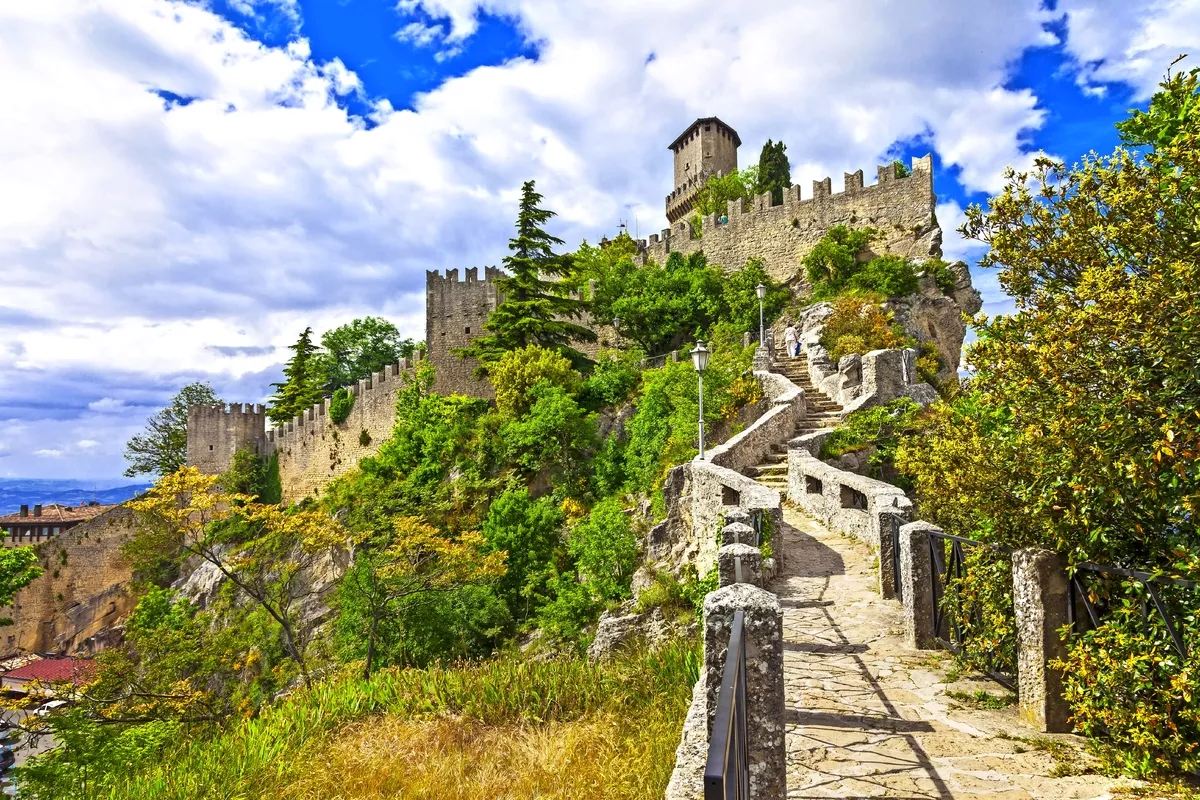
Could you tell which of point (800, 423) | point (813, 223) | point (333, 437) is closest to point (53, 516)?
point (333, 437)

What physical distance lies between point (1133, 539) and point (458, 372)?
27.7 meters

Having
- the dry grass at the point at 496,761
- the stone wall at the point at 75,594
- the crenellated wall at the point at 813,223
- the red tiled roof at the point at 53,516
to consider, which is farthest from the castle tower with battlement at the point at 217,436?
the dry grass at the point at 496,761

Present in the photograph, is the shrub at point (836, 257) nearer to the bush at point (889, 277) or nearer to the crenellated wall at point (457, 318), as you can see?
the bush at point (889, 277)

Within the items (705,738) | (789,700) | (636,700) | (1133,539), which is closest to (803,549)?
(636,700)

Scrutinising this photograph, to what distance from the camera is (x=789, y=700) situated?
4.93m

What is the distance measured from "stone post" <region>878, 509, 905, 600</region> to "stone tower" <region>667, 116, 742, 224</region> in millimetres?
41769

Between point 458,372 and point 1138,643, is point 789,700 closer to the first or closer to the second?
point 1138,643

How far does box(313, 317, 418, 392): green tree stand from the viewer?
1751 inches

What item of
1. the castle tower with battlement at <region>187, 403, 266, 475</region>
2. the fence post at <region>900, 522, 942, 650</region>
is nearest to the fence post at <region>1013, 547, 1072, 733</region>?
the fence post at <region>900, 522, 942, 650</region>

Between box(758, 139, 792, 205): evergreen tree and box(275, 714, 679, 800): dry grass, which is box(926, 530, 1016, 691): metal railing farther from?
box(758, 139, 792, 205): evergreen tree

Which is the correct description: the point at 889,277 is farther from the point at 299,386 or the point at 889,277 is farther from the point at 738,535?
the point at 299,386

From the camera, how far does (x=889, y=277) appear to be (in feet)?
77.7

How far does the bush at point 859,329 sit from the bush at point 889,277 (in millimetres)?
838

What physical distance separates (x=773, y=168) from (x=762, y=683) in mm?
38919
